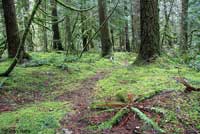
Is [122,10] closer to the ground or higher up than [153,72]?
higher up

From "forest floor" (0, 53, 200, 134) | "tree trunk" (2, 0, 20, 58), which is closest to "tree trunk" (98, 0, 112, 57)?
"forest floor" (0, 53, 200, 134)

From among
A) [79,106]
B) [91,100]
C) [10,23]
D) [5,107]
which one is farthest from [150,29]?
[10,23]

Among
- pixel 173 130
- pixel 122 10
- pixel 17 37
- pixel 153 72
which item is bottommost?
pixel 173 130

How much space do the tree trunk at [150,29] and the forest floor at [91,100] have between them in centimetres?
42

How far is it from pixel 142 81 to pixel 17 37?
5.78 metres

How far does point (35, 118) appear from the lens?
4.50m

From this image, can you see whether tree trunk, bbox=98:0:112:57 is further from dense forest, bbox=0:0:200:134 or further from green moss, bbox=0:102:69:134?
green moss, bbox=0:102:69:134

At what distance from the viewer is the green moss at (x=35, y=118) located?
4.10m

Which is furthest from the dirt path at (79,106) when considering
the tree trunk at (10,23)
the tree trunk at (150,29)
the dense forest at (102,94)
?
the tree trunk at (10,23)

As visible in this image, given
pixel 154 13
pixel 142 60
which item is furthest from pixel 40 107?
pixel 154 13

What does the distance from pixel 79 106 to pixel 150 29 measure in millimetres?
3929

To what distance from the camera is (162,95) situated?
488 centimetres

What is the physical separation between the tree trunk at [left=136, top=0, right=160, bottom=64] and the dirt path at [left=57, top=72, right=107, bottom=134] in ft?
6.28

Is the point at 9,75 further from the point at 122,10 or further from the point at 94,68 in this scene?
the point at 122,10
